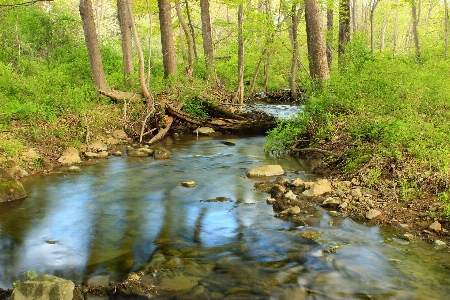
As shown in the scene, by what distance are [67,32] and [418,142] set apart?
18.9 m

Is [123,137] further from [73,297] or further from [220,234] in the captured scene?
[73,297]

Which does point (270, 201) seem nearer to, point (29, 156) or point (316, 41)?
point (316, 41)

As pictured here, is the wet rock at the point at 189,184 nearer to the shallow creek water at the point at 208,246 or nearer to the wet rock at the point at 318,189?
the shallow creek water at the point at 208,246

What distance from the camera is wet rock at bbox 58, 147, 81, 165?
35.6ft

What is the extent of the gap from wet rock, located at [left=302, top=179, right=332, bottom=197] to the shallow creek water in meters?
0.52

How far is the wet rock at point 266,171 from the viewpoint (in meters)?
9.43

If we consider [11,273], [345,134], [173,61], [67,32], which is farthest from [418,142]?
[67,32]

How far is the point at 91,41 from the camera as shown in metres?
14.1

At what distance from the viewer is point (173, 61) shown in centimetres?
1820

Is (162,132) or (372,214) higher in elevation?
(162,132)

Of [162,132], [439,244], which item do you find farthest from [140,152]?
[439,244]

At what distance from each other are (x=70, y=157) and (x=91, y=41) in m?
5.21

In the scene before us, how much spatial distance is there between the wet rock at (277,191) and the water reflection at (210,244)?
274mm

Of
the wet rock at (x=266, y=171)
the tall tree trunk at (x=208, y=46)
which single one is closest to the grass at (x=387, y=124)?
the wet rock at (x=266, y=171)
